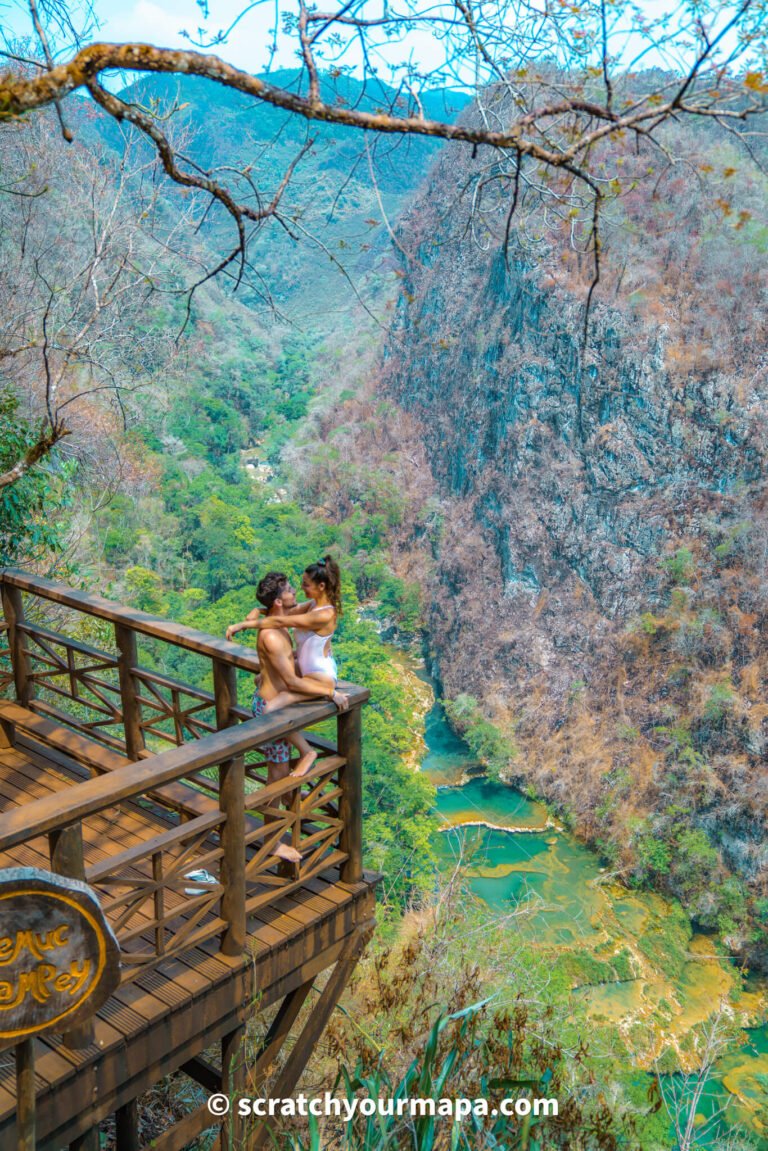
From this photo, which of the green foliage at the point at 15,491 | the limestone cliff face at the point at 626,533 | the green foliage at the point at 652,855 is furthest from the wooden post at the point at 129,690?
the green foliage at the point at 652,855

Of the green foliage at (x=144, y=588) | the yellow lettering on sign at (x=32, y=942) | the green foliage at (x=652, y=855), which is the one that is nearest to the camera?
the yellow lettering on sign at (x=32, y=942)

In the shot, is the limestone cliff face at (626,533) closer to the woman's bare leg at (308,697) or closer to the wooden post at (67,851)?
the woman's bare leg at (308,697)

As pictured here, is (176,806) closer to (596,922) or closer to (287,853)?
(287,853)

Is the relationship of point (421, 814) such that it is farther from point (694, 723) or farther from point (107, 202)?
point (107, 202)

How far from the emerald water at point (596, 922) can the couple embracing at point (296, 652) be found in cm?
863

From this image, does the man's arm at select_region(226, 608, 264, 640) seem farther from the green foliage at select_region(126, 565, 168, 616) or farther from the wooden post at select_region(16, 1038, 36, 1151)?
the green foliage at select_region(126, 565, 168, 616)

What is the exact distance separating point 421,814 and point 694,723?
6.26 m

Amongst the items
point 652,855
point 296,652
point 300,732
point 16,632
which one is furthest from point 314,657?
point 652,855

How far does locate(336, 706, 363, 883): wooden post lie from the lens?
309 centimetres

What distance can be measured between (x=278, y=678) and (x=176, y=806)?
79 centimetres

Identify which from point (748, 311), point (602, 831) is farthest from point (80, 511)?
point (748, 311)

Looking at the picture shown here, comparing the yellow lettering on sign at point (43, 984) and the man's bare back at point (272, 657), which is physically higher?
the man's bare back at point (272, 657)

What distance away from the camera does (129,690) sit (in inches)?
149

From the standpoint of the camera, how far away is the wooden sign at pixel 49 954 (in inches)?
68.6
